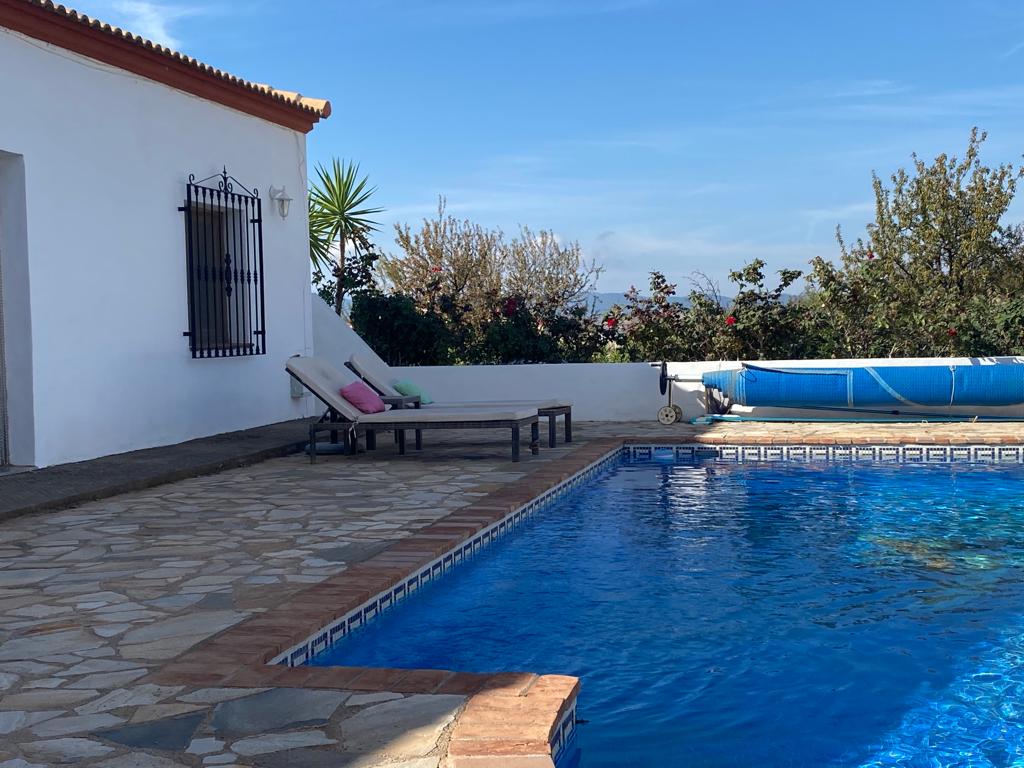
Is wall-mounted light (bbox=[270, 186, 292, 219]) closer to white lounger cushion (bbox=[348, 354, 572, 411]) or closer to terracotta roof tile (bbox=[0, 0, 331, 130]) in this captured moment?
terracotta roof tile (bbox=[0, 0, 331, 130])

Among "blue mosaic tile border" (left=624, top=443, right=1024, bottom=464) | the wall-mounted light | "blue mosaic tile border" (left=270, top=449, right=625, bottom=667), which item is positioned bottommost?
"blue mosaic tile border" (left=270, top=449, right=625, bottom=667)

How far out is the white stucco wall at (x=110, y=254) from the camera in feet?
28.5

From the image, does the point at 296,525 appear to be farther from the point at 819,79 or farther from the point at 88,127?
the point at 819,79

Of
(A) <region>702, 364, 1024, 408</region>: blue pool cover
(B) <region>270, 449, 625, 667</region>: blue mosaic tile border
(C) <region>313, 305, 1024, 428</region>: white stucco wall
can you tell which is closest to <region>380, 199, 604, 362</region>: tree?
(C) <region>313, 305, 1024, 428</region>: white stucco wall

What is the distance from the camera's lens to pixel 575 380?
538 inches

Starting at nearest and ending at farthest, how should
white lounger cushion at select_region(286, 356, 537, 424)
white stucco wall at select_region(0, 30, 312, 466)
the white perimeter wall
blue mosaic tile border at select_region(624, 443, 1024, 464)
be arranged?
white stucco wall at select_region(0, 30, 312, 466), white lounger cushion at select_region(286, 356, 537, 424), blue mosaic tile border at select_region(624, 443, 1024, 464), the white perimeter wall

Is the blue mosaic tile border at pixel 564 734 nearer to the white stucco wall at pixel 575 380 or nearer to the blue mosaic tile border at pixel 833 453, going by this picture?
the blue mosaic tile border at pixel 833 453

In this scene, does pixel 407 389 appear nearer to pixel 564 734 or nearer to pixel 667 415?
pixel 667 415

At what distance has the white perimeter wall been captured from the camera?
13391 millimetres

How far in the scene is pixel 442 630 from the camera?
192 inches

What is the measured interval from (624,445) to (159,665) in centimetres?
752

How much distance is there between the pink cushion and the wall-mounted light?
3.41 m

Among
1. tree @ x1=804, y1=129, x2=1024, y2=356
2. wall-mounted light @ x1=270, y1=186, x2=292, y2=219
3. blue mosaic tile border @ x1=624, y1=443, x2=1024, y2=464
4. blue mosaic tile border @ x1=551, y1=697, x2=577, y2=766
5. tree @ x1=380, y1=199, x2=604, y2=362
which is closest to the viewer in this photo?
blue mosaic tile border @ x1=551, y1=697, x2=577, y2=766

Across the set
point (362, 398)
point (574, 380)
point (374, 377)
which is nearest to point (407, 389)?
point (374, 377)
